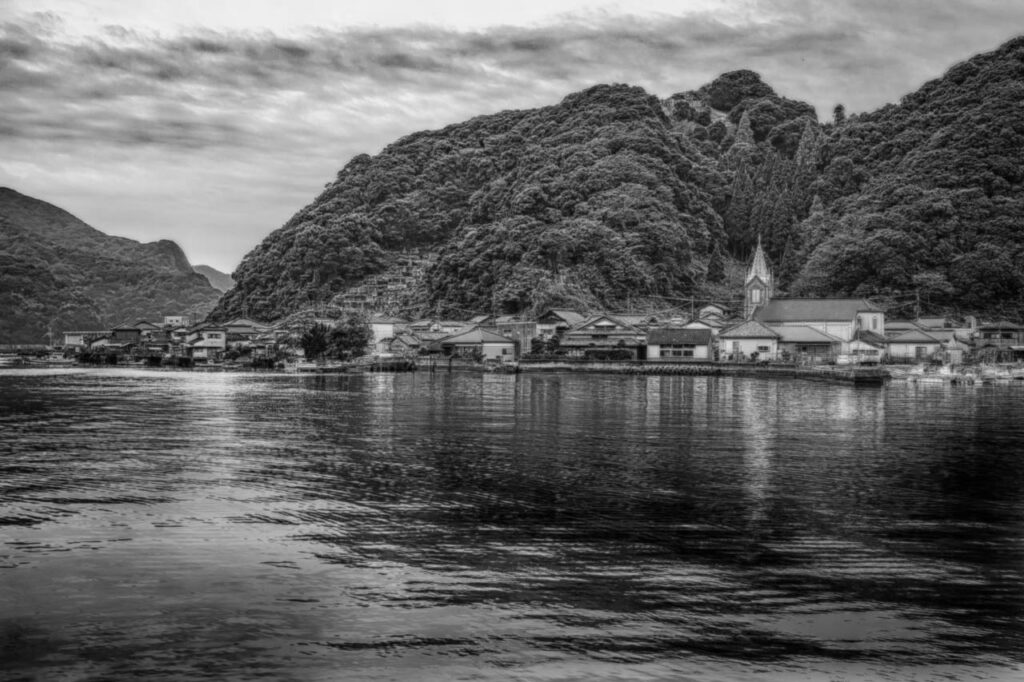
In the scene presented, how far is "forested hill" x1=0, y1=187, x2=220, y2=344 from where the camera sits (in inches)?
4530

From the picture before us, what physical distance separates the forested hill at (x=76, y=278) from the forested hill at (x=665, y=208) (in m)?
27.3

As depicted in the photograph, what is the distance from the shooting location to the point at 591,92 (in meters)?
120

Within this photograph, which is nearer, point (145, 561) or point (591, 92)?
point (145, 561)

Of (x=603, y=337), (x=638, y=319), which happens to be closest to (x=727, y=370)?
(x=603, y=337)

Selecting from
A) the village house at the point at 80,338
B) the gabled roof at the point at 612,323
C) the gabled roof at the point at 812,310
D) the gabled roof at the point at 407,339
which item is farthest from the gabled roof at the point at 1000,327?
the village house at the point at 80,338

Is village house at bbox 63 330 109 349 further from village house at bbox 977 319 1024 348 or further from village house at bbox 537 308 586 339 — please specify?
village house at bbox 977 319 1024 348

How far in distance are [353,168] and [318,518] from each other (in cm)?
13076

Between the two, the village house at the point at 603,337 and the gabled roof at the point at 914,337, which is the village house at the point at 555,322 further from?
the gabled roof at the point at 914,337

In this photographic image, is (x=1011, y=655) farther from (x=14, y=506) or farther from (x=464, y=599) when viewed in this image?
(x=14, y=506)

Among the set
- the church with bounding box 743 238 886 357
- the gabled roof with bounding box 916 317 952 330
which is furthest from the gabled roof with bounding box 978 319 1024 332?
the church with bounding box 743 238 886 357

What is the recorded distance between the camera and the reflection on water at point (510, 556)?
670 cm

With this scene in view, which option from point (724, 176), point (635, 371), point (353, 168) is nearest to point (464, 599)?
point (635, 371)

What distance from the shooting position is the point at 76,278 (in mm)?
143250

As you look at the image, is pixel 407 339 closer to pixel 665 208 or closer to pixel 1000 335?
pixel 665 208
